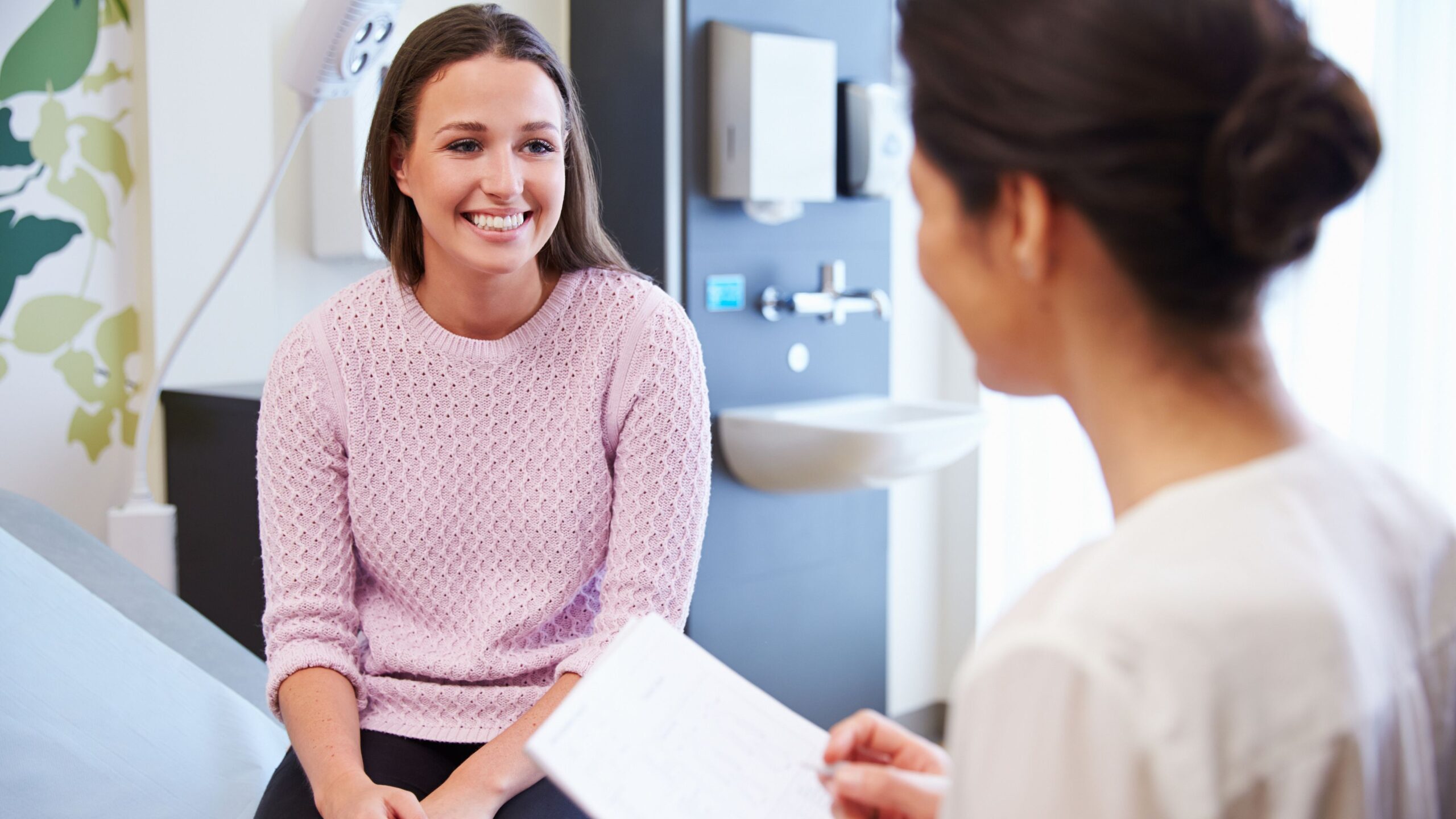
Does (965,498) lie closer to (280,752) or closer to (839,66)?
(839,66)

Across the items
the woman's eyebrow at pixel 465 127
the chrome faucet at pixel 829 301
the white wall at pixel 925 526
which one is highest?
the woman's eyebrow at pixel 465 127

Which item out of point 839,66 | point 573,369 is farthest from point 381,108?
point 839,66

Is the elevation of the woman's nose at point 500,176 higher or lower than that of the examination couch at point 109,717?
higher

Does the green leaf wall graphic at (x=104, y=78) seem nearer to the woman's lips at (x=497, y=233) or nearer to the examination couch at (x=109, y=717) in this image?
the examination couch at (x=109, y=717)

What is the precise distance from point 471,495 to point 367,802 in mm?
333

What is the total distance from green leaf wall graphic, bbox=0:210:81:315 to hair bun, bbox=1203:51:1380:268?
78.5 inches

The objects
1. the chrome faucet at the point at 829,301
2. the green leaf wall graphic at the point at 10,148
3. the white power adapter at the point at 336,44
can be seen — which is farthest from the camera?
the chrome faucet at the point at 829,301

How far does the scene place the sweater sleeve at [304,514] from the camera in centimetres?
128

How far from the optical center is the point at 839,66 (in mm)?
2432

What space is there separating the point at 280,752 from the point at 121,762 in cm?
19

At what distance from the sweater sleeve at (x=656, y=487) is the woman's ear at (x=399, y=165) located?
311mm

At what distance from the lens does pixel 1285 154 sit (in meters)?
0.52

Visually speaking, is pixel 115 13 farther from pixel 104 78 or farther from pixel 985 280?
pixel 985 280

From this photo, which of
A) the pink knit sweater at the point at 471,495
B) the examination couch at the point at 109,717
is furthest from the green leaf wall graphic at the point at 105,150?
the pink knit sweater at the point at 471,495
